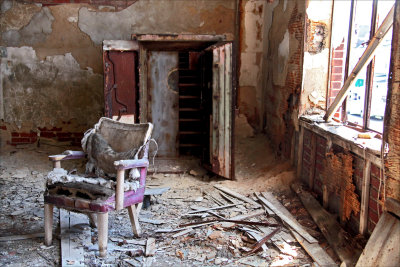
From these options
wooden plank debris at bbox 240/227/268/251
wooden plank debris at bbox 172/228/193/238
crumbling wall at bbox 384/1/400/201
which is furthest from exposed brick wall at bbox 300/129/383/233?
wooden plank debris at bbox 172/228/193/238

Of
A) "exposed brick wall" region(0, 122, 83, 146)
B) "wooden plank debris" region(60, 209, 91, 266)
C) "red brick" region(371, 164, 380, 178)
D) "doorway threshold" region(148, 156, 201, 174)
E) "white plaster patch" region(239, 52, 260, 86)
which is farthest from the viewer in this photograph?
"white plaster patch" region(239, 52, 260, 86)

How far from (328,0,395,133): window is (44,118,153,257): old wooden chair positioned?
6.83ft

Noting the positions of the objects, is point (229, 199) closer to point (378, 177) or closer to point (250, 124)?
point (378, 177)

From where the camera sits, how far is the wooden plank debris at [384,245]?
106 inches

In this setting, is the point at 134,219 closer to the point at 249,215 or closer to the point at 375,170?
the point at 249,215

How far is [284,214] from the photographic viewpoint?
4180 millimetres

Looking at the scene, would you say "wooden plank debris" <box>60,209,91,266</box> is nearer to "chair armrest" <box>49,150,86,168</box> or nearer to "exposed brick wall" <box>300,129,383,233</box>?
"chair armrest" <box>49,150,86,168</box>

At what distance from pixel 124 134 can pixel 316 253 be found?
206 centimetres

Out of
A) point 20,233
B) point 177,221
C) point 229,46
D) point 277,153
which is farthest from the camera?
point 277,153

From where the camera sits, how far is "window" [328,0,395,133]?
368 centimetres

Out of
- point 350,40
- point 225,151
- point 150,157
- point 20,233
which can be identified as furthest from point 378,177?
point 150,157

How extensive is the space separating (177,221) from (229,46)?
7.42ft

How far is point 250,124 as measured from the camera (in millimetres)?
6820

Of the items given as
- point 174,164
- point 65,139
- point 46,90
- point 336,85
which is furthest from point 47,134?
point 336,85
